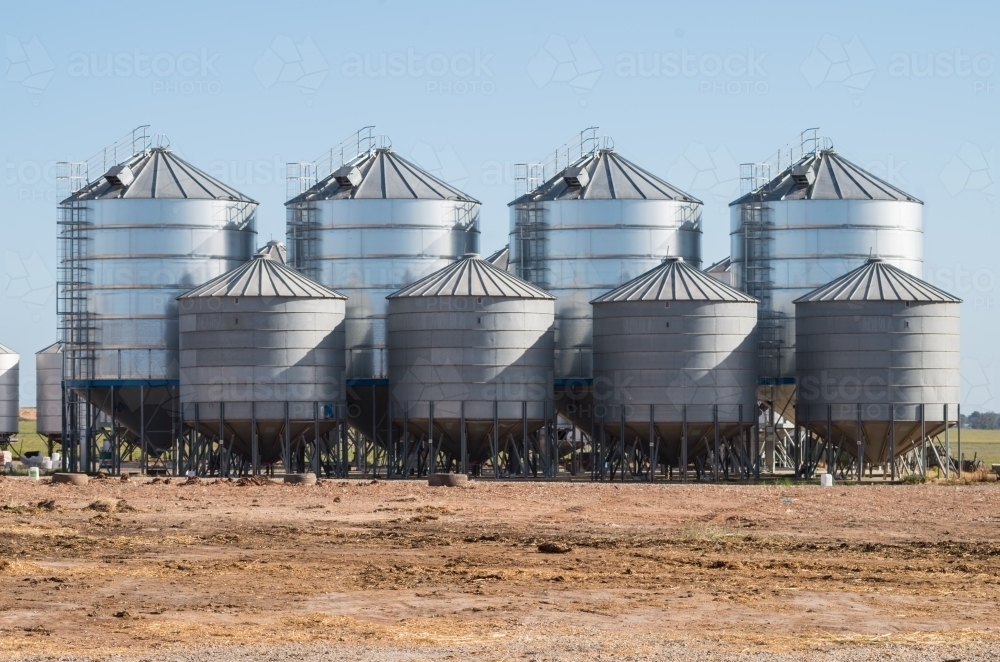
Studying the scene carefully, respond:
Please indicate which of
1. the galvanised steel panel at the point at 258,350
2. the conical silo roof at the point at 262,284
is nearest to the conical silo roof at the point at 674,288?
the galvanised steel panel at the point at 258,350

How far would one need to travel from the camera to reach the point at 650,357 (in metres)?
66.3

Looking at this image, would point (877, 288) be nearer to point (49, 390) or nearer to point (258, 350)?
point (258, 350)

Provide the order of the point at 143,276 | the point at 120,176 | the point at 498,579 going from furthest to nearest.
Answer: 1. the point at 120,176
2. the point at 143,276
3. the point at 498,579

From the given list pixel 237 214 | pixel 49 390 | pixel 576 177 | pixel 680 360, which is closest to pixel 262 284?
pixel 237 214

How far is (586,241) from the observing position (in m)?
73.5

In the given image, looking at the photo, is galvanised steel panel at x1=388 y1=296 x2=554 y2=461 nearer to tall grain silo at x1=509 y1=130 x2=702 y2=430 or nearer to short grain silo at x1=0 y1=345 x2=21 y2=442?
tall grain silo at x1=509 y1=130 x2=702 y2=430

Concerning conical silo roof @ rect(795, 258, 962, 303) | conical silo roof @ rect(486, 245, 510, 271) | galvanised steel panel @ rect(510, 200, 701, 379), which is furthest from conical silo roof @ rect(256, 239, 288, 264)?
conical silo roof @ rect(795, 258, 962, 303)

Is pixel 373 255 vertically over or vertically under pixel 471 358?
over

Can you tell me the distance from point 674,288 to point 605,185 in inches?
352

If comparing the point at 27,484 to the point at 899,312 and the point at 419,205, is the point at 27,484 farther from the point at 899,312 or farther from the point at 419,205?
the point at 899,312

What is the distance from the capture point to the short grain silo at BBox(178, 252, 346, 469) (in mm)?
66875

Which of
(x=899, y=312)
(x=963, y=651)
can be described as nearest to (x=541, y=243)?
(x=899, y=312)

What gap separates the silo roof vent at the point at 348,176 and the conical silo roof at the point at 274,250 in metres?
16.7

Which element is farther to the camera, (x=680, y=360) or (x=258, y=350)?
(x=258, y=350)
